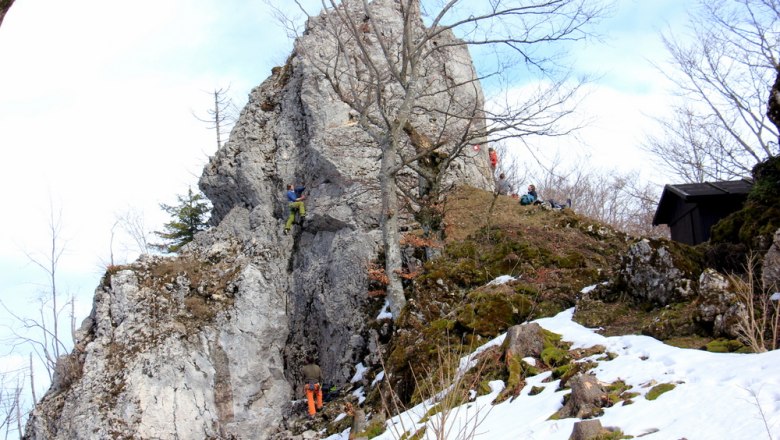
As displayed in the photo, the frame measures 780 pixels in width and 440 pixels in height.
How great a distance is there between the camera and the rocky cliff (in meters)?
15.6

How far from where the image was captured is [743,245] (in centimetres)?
903

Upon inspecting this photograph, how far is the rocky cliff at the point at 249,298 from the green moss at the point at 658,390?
31.2ft

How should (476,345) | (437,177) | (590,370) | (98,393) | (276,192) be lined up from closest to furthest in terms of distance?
(590,370) < (476,345) < (437,177) < (98,393) < (276,192)

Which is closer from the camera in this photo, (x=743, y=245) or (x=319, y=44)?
(x=743, y=245)

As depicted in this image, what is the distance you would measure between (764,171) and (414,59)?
22.5 feet

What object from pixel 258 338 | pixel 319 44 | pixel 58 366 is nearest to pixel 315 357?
pixel 258 338

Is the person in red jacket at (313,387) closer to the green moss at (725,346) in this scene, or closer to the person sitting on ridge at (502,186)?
the person sitting on ridge at (502,186)

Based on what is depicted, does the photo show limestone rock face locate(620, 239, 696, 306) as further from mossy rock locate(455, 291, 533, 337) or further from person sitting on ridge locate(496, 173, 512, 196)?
person sitting on ridge locate(496, 173, 512, 196)

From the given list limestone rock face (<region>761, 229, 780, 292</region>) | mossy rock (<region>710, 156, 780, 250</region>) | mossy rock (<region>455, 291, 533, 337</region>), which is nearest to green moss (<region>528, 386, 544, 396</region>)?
mossy rock (<region>455, 291, 533, 337</region>)

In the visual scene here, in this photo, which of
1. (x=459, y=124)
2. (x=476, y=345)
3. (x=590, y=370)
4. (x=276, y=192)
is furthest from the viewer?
(x=459, y=124)

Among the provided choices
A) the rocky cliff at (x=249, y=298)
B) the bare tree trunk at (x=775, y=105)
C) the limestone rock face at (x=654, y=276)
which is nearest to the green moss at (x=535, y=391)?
the limestone rock face at (x=654, y=276)

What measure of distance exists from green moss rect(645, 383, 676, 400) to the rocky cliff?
9.50 metres

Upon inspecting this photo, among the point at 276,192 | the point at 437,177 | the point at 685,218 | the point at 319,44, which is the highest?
the point at 319,44

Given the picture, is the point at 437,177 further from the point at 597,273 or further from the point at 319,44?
the point at 319,44
